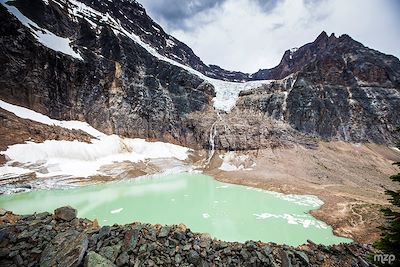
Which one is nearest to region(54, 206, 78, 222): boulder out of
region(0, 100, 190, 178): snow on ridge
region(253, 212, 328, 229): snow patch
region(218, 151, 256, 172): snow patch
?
region(253, 212, 328, 229): snow patch

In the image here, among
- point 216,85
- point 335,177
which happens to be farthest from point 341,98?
point 216,85

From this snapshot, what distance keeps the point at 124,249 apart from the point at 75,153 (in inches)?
1408

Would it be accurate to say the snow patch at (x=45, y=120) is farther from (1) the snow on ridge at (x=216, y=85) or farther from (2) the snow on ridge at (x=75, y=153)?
(1) the snow on ridge at (x=216, y=85)

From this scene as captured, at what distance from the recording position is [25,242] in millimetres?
6875

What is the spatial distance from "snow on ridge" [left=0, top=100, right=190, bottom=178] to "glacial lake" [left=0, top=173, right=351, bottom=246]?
522 centimetres

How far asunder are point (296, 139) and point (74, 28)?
56.0m

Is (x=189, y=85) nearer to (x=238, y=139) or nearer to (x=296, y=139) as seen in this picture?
(x=238, y=139)

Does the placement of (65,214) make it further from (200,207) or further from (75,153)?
(75,153)

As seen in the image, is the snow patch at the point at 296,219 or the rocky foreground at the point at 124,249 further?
the snow patch at the point at 296,219

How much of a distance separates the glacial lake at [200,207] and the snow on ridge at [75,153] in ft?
17.1

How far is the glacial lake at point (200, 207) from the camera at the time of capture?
18203mm

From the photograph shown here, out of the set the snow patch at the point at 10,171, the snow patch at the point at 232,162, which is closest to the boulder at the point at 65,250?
the snow patch at the point at 10,171

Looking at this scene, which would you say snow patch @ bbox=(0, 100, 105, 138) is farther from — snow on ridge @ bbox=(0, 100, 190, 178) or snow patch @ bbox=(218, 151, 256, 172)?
snow patch @ bbox=(218, 151, 256, 172)

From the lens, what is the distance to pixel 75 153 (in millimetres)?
38531
